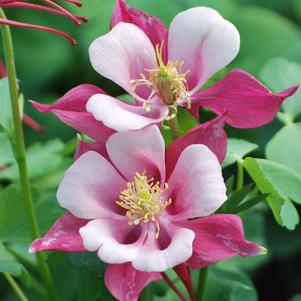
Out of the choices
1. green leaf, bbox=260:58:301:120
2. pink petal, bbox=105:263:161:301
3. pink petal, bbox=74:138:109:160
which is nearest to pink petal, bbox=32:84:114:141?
pink petal, bbox=74:138:109:160

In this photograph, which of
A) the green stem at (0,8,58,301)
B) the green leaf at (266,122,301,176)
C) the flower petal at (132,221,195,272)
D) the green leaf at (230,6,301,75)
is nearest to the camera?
the flower petal at (132,221,195,272)

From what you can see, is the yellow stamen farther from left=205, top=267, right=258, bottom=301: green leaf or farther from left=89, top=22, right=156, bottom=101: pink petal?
left=205, top=267, right=258, bottom=301: green leaf

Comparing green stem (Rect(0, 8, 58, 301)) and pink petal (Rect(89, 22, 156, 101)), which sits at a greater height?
pink petal (Rect(89, 22, 156, 101))

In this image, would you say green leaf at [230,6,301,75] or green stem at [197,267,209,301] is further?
green leaf at [230,6,301,75]

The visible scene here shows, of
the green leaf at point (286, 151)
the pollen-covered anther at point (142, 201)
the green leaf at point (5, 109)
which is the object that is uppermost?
the green leaf at point (286, 151)

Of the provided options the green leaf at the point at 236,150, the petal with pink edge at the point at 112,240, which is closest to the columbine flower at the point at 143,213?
the petal with pink edge at the point at 112,240

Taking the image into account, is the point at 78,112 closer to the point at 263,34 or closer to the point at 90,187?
the point at 90,187

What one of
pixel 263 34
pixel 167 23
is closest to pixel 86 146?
pixel 167 23

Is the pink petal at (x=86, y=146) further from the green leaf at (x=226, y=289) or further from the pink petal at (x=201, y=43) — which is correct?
the green leaf at (x=226, y=289)
